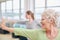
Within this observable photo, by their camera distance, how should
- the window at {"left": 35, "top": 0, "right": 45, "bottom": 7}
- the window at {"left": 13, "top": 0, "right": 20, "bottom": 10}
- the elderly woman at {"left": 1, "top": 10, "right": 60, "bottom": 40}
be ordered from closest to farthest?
the elderly woman at {"left": 1, "top": 10, "right": 60, "bottom": 40}
the window at {"left": 35, "top": 0, "right": 45, "bottom": 7}
the window at {"left": 13, "top": 0, "right": 20, "bottom": 10}

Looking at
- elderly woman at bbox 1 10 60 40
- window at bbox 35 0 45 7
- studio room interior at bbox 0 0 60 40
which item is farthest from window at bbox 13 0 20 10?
elderly woman at bbox 1 10 60 40

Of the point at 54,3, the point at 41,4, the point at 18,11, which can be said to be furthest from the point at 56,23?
the point at 18,11

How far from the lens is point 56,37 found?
1544mm

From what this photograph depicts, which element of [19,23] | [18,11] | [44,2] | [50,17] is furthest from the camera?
[18,11]

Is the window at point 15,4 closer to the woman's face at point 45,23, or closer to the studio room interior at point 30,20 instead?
the studio room interior at point 30,20

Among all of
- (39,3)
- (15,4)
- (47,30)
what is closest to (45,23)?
(47,30)

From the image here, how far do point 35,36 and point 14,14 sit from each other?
22.3 ft

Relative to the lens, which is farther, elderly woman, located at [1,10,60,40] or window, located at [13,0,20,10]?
window, located at [13,0,20,10]

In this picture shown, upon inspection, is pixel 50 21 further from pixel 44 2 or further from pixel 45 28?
pixel 44 2

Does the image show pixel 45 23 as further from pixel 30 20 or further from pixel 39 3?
pixel 39 3

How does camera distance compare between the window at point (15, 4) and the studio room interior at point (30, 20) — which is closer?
the studio room interior at point (30, 20)

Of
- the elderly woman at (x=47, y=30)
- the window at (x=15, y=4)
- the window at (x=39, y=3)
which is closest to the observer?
the elderly woman at (x=47, y=30)

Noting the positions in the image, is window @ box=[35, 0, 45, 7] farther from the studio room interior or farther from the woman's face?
the woman's face

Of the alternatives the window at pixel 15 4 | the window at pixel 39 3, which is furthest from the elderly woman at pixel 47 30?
the window at pixel 15 4
